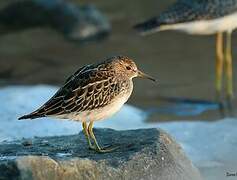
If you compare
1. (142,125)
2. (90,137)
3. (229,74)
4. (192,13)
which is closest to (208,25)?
(192,13)

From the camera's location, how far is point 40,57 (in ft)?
44.2

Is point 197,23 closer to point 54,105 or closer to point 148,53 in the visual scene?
point 148,53

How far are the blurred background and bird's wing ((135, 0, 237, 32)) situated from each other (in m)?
0.96

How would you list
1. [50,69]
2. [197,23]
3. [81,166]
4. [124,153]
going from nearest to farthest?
1. [81,166]
2. [124,153]
3. [197,23]
4. [50,69]

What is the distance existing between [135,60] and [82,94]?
20.5 ft

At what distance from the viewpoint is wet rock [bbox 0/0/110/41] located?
14719 millimetres

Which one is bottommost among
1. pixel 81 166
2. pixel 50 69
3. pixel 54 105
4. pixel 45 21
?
pixel 81 166

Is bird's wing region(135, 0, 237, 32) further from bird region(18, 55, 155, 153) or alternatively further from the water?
bird region(18, 55, 155, 153)

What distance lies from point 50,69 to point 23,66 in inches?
19.3

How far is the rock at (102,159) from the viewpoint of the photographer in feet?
19.4

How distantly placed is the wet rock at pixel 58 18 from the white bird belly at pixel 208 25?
121 inches

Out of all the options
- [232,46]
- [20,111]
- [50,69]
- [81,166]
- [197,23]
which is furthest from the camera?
[232,46]

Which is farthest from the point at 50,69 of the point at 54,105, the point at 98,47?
the point at 54,105

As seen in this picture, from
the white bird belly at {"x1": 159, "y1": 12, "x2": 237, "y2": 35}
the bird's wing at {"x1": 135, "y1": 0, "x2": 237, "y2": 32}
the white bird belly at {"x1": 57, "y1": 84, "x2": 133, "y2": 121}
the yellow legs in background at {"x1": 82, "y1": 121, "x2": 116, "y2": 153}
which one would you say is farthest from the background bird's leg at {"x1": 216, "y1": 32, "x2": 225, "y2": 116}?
the white bird belly at {"x1": 57, "y1": 84, "x2": 133, "y2": 121}
